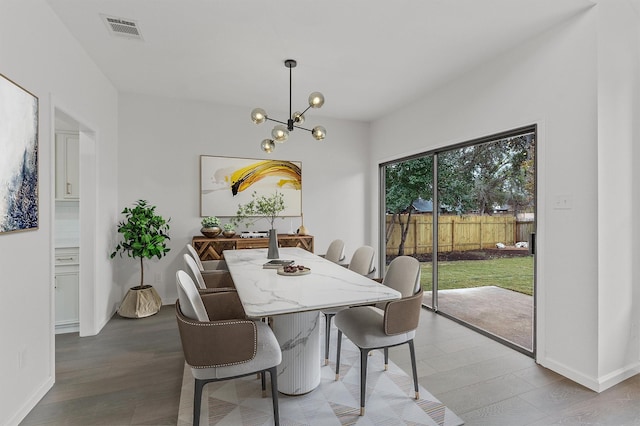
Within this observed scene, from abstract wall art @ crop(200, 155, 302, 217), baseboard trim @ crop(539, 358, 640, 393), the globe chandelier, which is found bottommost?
baseboard trim @ crop(539, 358, 640, 393)

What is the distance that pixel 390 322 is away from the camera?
79.5 inches

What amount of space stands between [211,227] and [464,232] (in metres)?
3.02

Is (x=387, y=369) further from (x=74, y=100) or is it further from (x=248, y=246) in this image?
(x=74, y=100)

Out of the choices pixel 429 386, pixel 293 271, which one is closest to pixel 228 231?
pixel 293 271

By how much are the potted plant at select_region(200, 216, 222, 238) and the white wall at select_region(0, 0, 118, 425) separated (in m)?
1.76

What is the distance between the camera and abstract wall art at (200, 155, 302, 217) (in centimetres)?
445

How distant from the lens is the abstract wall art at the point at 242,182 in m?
4.45

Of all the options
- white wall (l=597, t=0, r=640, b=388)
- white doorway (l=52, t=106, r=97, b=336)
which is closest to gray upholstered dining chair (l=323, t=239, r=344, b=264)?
white wall (l=597, t=0, r=640, b=388)

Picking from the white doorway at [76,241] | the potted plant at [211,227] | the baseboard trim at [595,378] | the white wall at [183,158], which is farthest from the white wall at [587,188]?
the white doorway at [76,241]

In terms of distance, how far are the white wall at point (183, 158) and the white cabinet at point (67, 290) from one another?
0.70 metres

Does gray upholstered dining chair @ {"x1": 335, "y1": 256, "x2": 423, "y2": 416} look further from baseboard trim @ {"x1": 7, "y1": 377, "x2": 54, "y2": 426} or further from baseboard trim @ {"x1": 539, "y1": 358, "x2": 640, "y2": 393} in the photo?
baseboard trim @ {"x1": 7, "y1": 377, "x2": 54, "y2": 426}

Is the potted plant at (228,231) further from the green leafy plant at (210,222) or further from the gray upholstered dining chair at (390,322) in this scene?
the gray upholstered dining chair at (390,322)

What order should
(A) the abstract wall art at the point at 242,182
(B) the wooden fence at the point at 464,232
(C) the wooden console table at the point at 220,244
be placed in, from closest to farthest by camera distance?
(B) the wooden fence at the point at 464,232 → (C) the wooden console table at the point at 220,244 → (A) the abstract wall art at the point at 242,182

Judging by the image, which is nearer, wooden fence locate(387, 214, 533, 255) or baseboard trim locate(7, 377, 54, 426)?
baseboard trim locate(7, 377, 54, 426)
